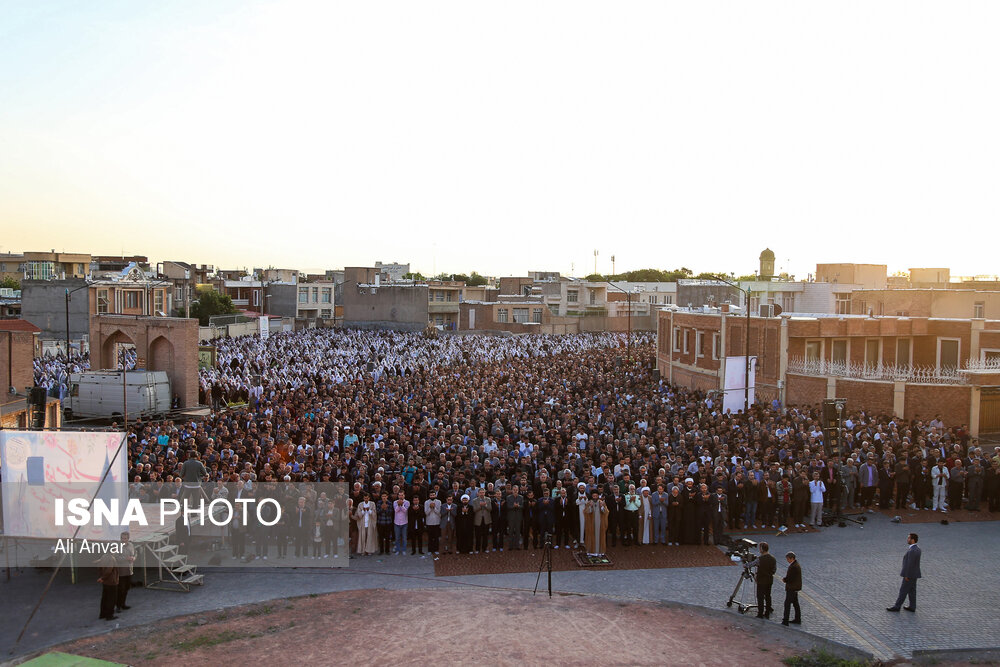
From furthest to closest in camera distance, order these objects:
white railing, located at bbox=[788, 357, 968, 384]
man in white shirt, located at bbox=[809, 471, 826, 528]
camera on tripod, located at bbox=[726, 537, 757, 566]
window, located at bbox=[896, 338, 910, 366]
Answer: window, located at bbox=[896, 338, 910, 366] → white railing, located at bbox=[788, 357, 968, 384] → man in white shirt, located at bbox=[809, 471, 826, 528] → camera on tripod, located at bbox=[726, 537, 757, 566]

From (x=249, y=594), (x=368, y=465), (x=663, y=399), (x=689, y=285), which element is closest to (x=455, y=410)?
(x=368, y=465)

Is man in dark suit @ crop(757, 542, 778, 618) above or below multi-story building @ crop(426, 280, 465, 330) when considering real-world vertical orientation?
below

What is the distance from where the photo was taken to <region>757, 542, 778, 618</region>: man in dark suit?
1083 centimetres

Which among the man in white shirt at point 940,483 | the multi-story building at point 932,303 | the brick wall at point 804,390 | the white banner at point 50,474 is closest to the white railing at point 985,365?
the brick wall at point 804,390

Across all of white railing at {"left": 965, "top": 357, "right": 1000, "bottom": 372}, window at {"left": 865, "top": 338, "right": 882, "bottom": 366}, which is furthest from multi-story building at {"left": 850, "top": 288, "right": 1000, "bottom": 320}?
white railing at {"left": 965, "top": 357, "right": 1000, "bottom": 372}

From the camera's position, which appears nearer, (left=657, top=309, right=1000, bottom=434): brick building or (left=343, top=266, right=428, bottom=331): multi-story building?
(left=657, top=309, right=1000, bottom=434): brick building

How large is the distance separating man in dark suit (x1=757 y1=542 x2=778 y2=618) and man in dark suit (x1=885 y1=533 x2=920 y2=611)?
1.82m

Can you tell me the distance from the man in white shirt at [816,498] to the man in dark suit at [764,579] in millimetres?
5005

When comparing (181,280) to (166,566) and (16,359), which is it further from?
(166,566)

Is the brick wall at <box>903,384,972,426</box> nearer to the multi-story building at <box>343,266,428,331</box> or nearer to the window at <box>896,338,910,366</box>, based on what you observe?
the window at <box>896,338,910,366</box>

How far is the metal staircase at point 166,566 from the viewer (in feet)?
39.6

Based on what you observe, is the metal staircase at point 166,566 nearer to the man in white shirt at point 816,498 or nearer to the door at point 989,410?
the man in white shirt at point 816,498

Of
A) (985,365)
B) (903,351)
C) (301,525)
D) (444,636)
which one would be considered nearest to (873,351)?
(903,351)

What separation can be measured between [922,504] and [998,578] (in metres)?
4.69
